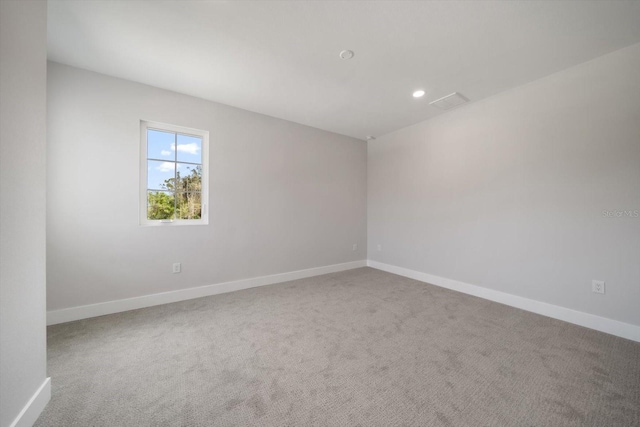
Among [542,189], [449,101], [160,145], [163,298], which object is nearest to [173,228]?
[163,298]

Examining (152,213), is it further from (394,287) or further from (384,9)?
(394,287)

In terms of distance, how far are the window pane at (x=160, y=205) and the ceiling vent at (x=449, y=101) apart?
11.8 ft

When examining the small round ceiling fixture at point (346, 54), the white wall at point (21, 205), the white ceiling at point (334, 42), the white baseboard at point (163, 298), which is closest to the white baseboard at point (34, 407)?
the white wall at point (21, 205)

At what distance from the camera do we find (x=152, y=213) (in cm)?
283

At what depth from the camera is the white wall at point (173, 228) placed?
234 centimetres

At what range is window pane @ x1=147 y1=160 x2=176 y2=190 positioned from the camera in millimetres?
2809

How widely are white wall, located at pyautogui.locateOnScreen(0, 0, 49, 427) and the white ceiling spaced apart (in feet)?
2.51

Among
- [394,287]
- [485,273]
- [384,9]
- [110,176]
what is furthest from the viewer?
[394,287]

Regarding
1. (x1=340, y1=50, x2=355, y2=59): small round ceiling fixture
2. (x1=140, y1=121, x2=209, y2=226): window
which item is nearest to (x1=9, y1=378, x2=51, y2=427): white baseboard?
(x1=140, y1=121, x2=209, y2=226): window

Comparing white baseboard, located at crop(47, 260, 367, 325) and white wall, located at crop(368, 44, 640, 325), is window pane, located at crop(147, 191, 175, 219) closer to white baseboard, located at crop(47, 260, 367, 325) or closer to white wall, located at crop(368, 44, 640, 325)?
white baseboard, located at crop(47, 260, 367, 325)

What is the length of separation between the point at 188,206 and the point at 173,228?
33 centimetres

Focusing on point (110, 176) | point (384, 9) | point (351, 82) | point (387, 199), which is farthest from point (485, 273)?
point (110, 176)

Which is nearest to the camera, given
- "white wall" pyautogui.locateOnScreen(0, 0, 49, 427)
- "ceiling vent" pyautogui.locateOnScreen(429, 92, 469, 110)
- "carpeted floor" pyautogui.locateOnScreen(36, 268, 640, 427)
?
"white wall" pyautogui.locateOnScreen(0, 0, 49, 427)

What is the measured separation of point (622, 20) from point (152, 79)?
13.8 ft
